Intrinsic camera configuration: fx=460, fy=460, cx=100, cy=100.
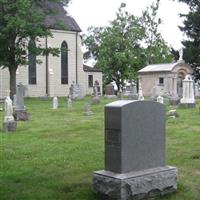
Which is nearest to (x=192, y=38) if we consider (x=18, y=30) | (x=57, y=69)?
(x=57, y=69)

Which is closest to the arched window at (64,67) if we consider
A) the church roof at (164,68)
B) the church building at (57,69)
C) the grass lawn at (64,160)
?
the church building at (57,69)

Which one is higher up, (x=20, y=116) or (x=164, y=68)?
(x=164, y=68)

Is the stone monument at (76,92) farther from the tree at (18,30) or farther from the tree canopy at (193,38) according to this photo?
the tree canopy at (193,38)

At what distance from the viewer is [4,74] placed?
43.3 m

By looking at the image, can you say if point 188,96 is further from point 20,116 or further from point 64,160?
point 64,160

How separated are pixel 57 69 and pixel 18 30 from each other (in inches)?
586

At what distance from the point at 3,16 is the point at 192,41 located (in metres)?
24.3

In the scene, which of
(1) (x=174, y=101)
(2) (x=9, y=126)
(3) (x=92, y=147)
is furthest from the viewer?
(1) (x=174, y=101)

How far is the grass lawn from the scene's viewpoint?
7.17 m

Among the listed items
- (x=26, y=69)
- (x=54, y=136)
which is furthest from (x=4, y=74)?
(x=54, y=136)

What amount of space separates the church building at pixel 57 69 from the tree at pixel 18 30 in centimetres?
793

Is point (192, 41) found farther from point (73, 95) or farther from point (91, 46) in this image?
point (91, 46)

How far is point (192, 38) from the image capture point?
2041 inches

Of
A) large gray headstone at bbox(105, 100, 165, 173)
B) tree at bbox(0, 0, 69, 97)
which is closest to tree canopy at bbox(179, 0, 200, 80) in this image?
tree at bbox(0, 0, 69, 97)
